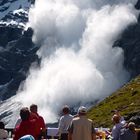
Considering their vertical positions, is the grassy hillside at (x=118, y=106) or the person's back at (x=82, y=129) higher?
the grassy hillside at (x=118, y=106)

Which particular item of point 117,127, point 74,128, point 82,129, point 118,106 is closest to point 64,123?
point 117,127

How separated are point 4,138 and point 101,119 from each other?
153 m

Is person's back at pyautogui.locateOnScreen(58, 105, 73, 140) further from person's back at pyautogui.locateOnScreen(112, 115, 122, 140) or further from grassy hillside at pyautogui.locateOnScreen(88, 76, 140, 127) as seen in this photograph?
grassy hillside at pyautogui.locateOnScreen(88, 76, 140, 127)

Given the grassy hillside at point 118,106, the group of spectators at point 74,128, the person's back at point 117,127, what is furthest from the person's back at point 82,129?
the grassy hillside at point 118,106

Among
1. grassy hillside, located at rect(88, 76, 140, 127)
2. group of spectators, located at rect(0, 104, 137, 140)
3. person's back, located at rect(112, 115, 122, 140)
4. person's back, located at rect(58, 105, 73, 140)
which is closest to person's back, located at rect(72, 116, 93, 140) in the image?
group of spectators, located at rect(0, 104, 137, 140)

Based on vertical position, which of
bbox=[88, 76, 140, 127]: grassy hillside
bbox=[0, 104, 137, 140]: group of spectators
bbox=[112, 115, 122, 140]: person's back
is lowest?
bbox=[0, 104, 137, 140]: group of spectators

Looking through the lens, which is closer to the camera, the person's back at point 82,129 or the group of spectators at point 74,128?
the group of spectators at point 74,128

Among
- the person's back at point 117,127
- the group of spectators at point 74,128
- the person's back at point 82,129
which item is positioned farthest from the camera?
the person's back at point 117,127

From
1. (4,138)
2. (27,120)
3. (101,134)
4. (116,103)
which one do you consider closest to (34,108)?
(4,138)

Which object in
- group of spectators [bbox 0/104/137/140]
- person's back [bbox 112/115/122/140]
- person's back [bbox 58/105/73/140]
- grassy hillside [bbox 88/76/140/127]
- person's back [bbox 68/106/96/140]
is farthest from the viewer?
grassy hillside [bbox 88/76/140/127]

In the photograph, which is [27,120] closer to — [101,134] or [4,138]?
[4,138]

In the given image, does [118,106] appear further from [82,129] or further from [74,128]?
[82,129]

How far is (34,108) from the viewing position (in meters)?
25.5

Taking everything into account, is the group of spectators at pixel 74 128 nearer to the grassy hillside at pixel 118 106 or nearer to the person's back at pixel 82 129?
the person's back at pixel 82 129
